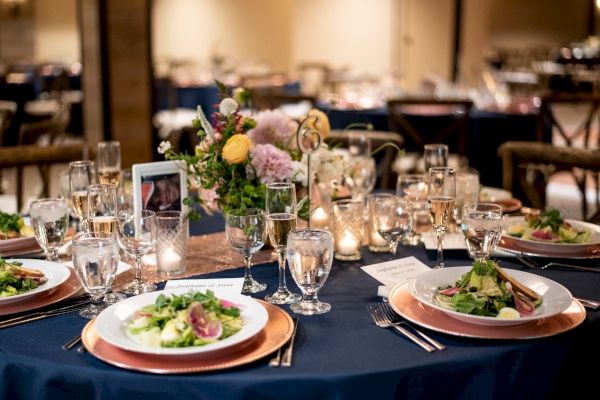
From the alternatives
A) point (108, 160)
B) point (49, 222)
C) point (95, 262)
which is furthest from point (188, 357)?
point (108, 160)

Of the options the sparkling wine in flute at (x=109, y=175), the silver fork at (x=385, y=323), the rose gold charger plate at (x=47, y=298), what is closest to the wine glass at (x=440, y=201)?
the silver fork at (x=385, y=323)

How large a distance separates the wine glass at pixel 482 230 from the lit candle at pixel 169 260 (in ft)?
2.26

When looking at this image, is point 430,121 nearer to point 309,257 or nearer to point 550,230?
point 550,230

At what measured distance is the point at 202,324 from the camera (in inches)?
Answer: 52.9

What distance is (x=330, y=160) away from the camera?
2129mm

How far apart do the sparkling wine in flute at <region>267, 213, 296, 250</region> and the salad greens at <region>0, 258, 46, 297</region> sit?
514 mm

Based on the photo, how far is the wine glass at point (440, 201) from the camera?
6.13 feet

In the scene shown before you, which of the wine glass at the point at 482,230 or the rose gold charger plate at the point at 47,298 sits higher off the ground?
the wine glass at the point at 482,230

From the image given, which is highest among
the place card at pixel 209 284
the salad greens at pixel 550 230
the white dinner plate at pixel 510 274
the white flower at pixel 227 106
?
the white flower at pixel 227 106

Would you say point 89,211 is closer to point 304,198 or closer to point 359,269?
point 304,198

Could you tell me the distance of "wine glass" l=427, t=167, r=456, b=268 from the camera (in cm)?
187

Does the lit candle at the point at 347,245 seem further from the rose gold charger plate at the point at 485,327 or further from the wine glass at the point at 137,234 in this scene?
the wine glass at the point at 137,234

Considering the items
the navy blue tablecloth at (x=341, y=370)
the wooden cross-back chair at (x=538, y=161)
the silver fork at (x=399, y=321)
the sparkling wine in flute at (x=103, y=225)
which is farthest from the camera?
the wooden cross-back chair at (x=538, y=161)

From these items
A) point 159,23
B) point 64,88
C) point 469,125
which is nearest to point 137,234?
point 469,125
